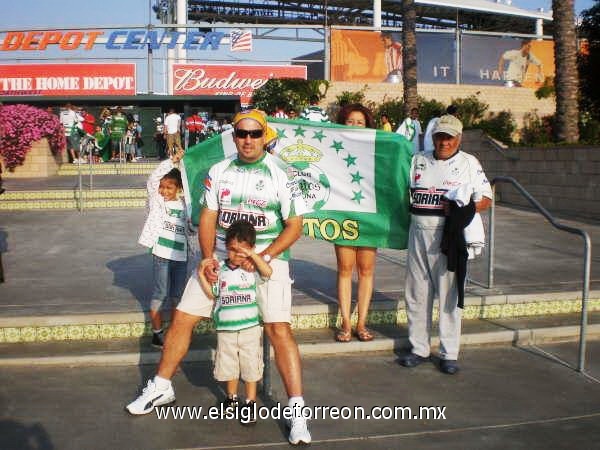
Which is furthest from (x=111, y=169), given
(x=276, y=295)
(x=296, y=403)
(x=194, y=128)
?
(x=296, y=403)

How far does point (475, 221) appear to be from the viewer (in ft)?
17.4

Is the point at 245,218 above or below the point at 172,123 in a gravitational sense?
below

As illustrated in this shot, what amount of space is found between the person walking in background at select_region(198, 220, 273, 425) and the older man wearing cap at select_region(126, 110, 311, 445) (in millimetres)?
59

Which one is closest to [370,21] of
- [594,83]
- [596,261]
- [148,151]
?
[148,151]

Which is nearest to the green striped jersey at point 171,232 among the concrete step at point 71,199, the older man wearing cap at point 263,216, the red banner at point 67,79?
the older man wearing cap at point 263,216

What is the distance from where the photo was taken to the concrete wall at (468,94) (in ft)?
88.7

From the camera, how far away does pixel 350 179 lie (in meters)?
6.09

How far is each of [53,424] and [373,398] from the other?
2177mm

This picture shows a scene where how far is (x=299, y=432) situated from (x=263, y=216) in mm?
1345

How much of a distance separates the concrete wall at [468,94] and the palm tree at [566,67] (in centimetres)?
1276

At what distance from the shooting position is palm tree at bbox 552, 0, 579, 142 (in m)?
14.3

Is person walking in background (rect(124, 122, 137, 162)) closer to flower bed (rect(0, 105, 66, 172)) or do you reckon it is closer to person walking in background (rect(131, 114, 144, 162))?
person walking in background (rect(131, 114, 144, 162))

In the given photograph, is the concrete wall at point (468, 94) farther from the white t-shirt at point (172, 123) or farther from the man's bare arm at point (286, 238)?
the man's bare arm at point (286, 238)

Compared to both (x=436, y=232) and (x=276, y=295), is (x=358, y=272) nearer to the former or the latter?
(x=436, y=232)
